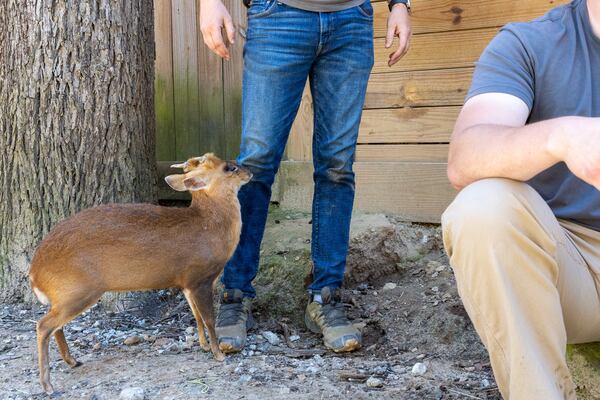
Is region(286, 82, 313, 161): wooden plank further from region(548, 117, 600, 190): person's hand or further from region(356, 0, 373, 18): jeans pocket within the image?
region(548, 117, 600, 190): person's hand

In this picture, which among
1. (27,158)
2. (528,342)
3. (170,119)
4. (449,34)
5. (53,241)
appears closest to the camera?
(528,342)

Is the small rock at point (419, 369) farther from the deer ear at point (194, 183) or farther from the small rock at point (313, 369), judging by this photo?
the deer ear at point (194, 183)

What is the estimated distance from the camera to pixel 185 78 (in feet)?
18.4

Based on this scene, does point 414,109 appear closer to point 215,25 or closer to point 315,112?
point 315,112

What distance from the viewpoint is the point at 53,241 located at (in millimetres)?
3043

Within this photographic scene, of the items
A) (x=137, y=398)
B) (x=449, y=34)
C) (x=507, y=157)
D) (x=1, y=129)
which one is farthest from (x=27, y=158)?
(x=507, y=157)

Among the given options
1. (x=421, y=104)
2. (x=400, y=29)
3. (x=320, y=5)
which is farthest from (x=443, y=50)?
(x=320, y=5)

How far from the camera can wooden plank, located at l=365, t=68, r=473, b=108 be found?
4203mm

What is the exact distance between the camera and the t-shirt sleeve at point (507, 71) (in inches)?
87.9

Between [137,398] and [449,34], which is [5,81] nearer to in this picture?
[137,398]

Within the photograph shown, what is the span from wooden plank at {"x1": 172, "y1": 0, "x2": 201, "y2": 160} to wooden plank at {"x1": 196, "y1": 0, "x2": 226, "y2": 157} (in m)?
0.04

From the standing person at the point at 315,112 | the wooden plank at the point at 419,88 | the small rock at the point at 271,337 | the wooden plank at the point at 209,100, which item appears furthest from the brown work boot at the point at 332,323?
the wooden plank at the point at 209,100

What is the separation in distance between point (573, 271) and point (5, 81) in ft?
10.2

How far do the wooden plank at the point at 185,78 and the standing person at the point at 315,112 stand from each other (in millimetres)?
2225
